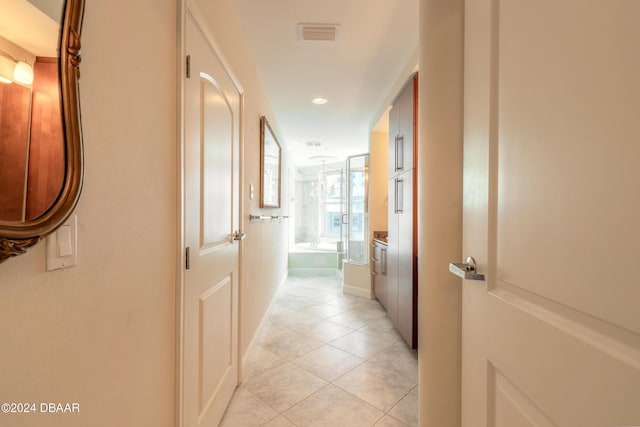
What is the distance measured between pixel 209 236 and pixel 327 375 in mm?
1392

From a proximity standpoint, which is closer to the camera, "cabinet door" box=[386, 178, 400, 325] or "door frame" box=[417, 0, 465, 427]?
"door frame" box=[417, 0, 465, 427]

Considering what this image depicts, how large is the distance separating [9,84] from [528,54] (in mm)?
989

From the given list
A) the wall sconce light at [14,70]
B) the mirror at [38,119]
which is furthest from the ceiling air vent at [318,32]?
the wall sconce light at [14,70]

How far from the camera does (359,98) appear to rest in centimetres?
323

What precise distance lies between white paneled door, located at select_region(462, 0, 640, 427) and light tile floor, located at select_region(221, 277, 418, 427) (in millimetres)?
1107

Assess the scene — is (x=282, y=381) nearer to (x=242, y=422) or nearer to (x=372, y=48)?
(x=242, y=422)

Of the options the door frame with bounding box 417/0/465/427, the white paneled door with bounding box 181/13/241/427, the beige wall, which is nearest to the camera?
the beige wall

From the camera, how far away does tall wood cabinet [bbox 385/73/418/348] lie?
2252 millimetres

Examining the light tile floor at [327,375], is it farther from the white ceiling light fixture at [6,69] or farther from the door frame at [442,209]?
the white ceiling light fixture at [6,69]


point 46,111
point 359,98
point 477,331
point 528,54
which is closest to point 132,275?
point 46,111

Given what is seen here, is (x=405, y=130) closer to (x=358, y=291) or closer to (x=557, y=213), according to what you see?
(x=557, y=213)

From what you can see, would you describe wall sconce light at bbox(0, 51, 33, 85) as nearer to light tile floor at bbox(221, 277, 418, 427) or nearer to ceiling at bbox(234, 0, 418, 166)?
ceiling at bbox(234, 0, 418, 166)

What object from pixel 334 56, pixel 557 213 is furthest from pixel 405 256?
pixel 557 213

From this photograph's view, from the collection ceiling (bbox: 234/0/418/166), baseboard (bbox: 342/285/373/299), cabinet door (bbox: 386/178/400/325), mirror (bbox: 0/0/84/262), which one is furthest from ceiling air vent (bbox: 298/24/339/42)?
baseboard (bbox: 342/285/373/299)
